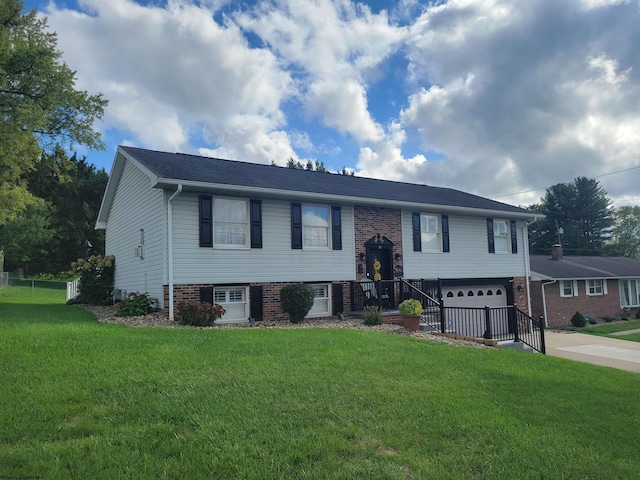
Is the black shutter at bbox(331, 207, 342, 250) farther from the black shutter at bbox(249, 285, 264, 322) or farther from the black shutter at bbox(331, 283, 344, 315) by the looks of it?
the black shutter at bbox(249, 285, 264, 322)

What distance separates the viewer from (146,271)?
13.0m

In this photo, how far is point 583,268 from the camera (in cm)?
2608

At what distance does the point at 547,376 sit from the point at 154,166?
1054cm

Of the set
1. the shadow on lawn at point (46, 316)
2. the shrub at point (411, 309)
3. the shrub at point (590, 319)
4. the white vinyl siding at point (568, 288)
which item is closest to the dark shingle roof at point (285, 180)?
the shadow on lawn at point (46, 316)

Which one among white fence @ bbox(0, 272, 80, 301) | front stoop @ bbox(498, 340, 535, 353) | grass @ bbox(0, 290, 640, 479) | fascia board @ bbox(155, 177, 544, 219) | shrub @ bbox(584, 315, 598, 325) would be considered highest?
fascia board @ bbox(155, 177, 544, 219)

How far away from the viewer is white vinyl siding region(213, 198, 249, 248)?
40.0 ft

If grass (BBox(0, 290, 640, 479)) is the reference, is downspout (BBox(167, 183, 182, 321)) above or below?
above

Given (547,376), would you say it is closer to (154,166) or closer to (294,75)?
(154,166)

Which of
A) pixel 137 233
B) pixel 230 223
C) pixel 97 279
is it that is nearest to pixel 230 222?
pixel 230 223

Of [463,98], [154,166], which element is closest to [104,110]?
[154,166]

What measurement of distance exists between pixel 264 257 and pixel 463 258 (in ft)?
27.6

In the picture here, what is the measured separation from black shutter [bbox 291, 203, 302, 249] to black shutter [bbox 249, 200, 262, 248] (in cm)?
109

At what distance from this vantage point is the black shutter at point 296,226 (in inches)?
521

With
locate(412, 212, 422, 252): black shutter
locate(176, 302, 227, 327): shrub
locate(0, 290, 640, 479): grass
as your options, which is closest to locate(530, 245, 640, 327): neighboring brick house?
locate(412, 212, 422, 252): black shutter
